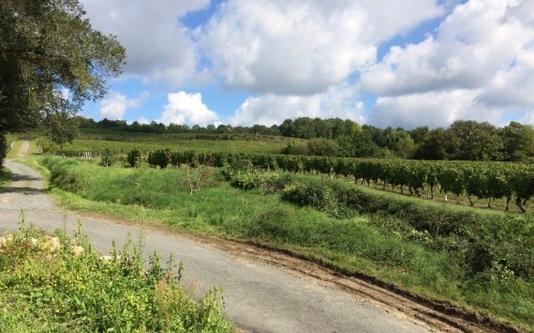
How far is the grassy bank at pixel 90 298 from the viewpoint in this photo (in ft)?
21.6

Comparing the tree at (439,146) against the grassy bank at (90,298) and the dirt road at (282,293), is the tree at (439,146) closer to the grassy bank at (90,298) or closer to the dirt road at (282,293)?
the dirt road at (282,293)

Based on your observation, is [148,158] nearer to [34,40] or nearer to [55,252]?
[34,40]

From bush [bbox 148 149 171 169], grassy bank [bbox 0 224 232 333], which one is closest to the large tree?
grassy bank [bbox 0 224 232 333]

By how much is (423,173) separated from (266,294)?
2996 centimetres

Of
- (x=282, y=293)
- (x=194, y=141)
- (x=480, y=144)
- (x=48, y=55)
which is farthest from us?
(x=194, y=141)

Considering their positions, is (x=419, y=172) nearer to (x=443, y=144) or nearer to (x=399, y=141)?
(x=443, y=144)

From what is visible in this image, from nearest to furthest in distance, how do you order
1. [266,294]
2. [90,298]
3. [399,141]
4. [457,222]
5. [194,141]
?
[90,298] → [266,294] → [457,222] → [399,141] → [194,141]

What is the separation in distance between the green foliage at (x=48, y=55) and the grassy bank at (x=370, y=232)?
660cm

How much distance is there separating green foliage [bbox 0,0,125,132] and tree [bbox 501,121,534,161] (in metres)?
64.8

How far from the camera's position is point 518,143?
2889 inches

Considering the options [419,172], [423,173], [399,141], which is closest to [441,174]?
[423,173]

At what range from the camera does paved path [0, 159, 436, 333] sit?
26.9ft

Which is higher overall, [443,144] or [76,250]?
[443,144]

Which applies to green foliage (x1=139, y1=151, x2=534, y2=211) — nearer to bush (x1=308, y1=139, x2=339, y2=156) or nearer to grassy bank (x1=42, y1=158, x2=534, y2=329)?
grassy bank (x1=42, y1=158, x2=534, y2=329)
